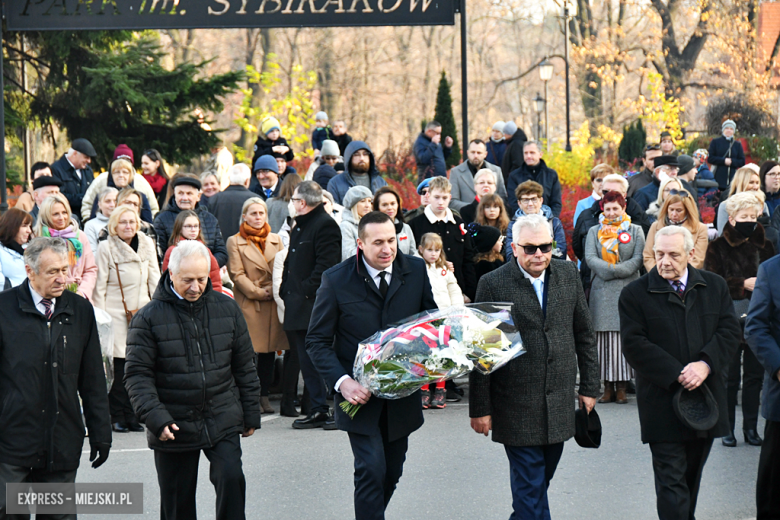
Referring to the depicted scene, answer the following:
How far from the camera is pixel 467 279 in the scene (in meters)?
10.2

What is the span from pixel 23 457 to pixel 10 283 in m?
3.78

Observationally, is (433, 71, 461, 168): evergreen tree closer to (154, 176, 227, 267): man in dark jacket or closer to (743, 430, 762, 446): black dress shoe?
(154, 176, 227, 267): man in dark jacket

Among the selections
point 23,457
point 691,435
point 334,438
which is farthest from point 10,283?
point 691,435

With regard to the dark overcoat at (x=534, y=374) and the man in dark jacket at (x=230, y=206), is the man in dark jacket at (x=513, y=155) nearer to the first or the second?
the man in dark jacket at (x=230, y=206)

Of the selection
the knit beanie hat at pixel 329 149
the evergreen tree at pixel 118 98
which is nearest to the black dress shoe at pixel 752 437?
the knit beanie hat at pixel 329 149

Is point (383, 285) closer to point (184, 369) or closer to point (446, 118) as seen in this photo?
point (184, 369)

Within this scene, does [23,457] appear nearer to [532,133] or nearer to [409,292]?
[409,292]

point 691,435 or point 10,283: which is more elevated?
point 10,283

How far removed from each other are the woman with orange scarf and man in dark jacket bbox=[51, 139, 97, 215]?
653cm

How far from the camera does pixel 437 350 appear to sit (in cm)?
524

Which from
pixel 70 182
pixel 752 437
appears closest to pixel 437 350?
pixel 752 437

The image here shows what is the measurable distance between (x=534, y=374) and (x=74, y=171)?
8.77 metres

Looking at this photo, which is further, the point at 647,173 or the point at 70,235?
the point at 647,173

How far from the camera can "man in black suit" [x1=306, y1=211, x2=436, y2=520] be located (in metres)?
5.54
